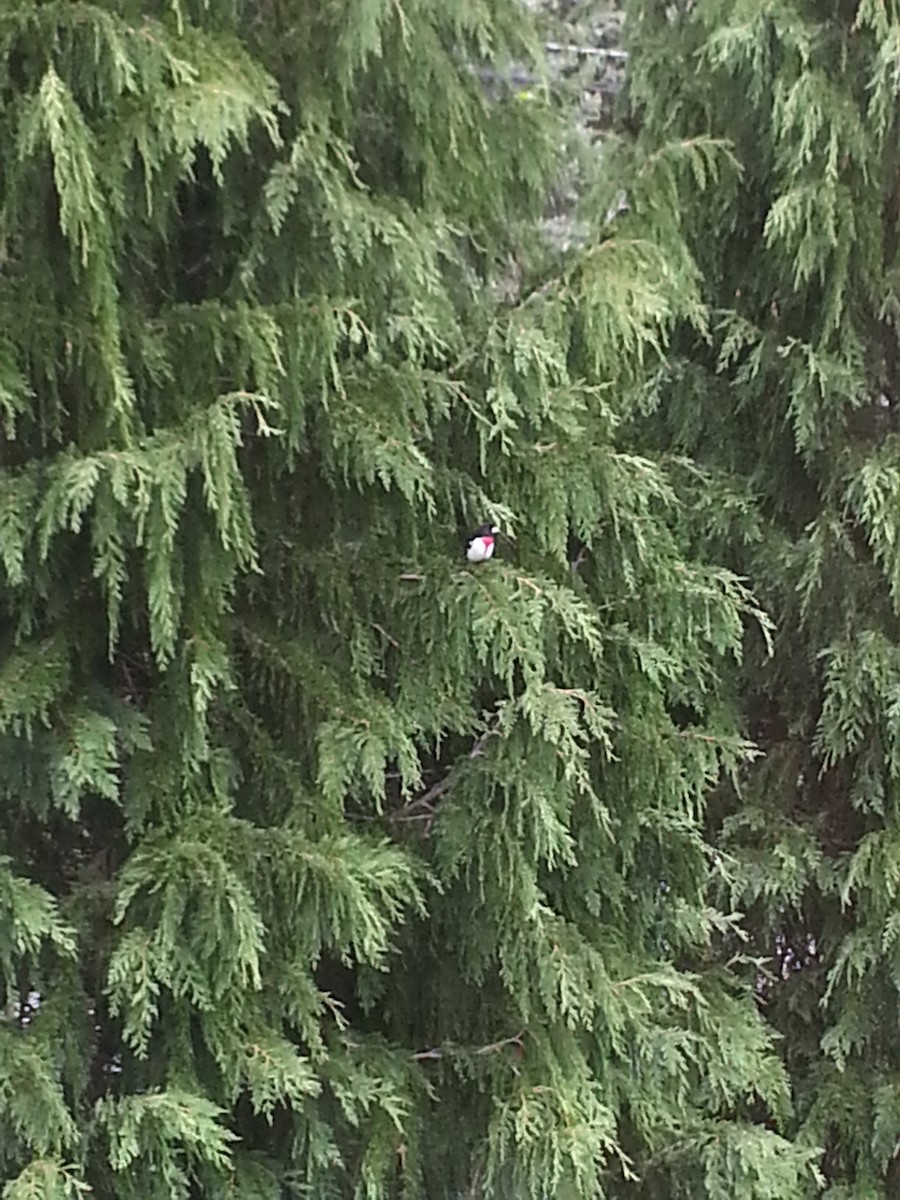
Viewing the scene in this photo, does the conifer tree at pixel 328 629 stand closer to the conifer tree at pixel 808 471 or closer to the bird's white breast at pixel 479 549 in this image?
the bird's white breast at pixel 479 549

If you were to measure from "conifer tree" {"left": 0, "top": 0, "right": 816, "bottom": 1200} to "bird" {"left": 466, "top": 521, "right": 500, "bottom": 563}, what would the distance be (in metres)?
0.02

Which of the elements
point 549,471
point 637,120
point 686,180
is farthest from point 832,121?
point 549,471

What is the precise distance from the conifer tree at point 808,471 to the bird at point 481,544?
19.9 inches

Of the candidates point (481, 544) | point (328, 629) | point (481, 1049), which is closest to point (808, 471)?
point (481, 544)

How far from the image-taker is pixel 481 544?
1.44m

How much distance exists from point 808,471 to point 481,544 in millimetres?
693

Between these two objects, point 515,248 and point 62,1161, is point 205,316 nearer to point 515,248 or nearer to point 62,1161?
point 515,248

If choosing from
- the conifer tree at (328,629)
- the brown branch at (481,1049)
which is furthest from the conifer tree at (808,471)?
the brown branch at (481,1049)

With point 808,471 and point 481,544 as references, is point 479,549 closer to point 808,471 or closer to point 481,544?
point 481,544

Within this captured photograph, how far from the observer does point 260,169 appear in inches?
51.1

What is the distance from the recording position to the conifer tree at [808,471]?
1735mm

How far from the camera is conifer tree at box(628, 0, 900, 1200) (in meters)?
1.74

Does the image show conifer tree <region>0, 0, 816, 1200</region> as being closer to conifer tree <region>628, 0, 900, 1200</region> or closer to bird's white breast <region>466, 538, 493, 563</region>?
bird's white breast <region>466, 538, 493, 563</region>

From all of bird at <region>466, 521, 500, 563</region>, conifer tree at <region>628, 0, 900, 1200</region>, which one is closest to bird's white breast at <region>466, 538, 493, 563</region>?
bird at <region>466, 521, 500, 563</region>
